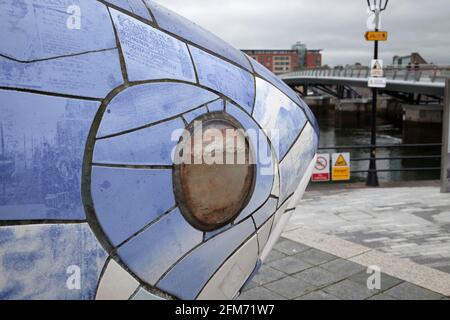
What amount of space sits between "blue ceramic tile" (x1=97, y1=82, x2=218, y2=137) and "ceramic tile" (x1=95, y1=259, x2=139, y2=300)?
57cm

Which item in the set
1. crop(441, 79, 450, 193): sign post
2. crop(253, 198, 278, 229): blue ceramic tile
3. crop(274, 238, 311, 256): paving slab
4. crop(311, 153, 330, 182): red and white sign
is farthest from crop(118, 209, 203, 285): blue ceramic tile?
crop(311, 153, 330, 182): red and white sign

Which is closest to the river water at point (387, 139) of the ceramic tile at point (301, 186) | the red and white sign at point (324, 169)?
the red and white sign at point (324, 169)

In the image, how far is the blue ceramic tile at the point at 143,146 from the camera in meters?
1.88

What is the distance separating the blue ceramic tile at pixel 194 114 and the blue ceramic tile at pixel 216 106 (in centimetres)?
3

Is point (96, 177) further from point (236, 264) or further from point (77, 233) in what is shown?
point (236, 264)

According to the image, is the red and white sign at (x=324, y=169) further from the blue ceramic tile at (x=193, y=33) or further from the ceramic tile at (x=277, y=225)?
the blue ceramic tile at (x=193, y=33)

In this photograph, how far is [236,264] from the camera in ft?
8.26

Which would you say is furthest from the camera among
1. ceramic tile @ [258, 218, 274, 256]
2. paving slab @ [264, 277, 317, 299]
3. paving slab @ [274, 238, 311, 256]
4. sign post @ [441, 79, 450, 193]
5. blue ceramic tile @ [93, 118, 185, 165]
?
sign post @ [441, 79, 450, 193]

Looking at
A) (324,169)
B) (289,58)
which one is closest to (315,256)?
(324,169)

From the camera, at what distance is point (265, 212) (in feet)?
8.29

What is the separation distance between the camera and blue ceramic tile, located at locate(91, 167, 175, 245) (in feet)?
6.19

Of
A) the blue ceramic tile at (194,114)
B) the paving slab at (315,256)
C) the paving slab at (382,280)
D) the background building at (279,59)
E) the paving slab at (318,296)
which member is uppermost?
the background building at (279,59)

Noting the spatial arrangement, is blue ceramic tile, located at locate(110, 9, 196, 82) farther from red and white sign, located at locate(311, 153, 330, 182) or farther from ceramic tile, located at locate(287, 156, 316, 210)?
red and white sign, located at locate(311, 153, 330, 182)

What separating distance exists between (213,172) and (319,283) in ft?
11.3
